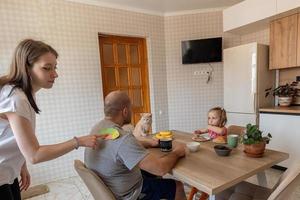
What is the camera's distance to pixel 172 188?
4.66 feet

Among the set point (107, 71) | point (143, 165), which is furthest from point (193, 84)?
point (143, 165)

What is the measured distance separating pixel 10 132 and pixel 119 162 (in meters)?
0.55

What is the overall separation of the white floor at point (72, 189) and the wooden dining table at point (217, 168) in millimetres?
1092

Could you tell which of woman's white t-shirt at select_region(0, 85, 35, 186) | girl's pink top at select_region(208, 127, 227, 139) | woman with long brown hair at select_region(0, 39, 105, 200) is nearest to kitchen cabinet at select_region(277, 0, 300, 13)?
girl's pink top at select_region(208, 127, 227, 139)

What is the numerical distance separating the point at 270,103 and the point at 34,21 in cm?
345

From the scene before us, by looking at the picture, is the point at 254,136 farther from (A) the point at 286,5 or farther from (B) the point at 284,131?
(A) the point at 286,5

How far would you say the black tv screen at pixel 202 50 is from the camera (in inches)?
135

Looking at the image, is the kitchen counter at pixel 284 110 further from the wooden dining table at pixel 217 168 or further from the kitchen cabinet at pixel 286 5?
the wooden dining table at pixel 217 168

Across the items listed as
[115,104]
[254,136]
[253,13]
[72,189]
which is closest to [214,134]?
[254,136]

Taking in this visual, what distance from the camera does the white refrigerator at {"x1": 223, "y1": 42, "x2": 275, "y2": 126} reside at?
9.49ft

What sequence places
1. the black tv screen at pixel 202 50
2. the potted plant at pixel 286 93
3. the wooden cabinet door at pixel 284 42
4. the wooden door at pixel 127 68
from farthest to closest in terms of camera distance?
the black tv screen at pixel 202 50, the wooden door at pixel 127 68, the potted plant at pixel 286 93, the wooden cabinet door at pixel 284 42

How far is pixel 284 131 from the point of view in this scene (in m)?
2.62

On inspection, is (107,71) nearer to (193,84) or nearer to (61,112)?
(61,112)

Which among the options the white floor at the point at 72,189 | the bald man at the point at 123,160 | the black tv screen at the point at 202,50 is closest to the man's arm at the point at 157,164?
the bald man at the point at 123,160
